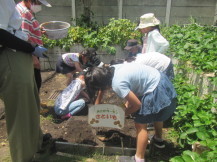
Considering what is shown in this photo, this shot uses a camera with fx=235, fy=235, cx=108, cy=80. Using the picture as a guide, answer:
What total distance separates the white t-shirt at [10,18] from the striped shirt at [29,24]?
106 centimetres

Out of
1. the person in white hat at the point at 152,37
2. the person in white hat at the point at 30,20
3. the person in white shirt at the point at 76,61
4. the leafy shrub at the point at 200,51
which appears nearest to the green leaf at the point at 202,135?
the leafy shrub at the point at 200,51

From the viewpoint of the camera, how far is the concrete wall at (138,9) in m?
7.74

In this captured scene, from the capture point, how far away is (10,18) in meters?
2.09

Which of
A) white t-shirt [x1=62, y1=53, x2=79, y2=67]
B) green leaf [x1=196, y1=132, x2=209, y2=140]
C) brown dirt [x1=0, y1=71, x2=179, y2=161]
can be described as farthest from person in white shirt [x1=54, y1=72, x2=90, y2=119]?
green leaf [x1=196, y1=132, x2=209, y2=140]

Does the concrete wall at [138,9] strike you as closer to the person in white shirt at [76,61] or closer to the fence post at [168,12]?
the fence post at [168,12]

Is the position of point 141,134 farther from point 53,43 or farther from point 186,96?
point 53,43

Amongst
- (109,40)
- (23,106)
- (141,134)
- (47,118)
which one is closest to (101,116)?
(141,134)

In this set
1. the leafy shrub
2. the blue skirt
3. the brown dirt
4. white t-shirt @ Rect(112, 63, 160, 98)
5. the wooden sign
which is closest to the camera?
white t-shirt @ Rect(112, 63, 160, 98)

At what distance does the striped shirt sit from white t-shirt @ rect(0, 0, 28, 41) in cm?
106

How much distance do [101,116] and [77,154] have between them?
610 millimetres

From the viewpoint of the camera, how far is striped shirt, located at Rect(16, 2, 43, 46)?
127 inches

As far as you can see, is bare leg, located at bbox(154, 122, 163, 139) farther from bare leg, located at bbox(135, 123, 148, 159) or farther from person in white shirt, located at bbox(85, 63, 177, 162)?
bare leg, located at bbox(135, 123, 148, 159)

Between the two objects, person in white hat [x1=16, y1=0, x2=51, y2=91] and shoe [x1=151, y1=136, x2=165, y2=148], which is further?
person in white hat [x1=16, y1=0, x2=51, y2=91]

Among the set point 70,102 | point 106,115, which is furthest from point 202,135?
point 70,102
